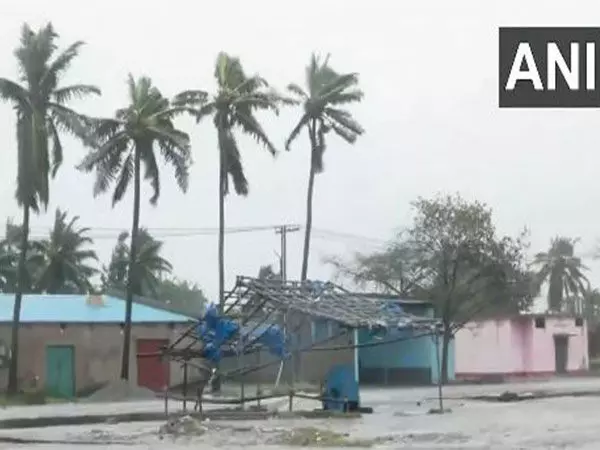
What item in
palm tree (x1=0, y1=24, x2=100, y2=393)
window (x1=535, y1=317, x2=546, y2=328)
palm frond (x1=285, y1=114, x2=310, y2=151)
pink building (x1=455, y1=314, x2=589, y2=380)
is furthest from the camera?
window (x1=535, y1=317, x2=546, y2=328)

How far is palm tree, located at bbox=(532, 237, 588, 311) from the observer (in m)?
102

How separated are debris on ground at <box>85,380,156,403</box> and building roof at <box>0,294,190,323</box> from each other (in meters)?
3.00

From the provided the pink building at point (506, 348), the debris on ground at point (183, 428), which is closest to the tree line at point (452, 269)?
the pink building at point (506, 348)

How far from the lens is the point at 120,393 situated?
4950 cm

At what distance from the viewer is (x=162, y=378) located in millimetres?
53500

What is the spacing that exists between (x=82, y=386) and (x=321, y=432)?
2851 centimetres

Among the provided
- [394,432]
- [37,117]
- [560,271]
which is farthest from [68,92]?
[560,271]

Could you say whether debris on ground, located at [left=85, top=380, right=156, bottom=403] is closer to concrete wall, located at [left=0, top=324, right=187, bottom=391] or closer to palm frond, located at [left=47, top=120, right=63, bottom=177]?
concrete wall, located at [left=0, top=324, right=187, bottom=391]

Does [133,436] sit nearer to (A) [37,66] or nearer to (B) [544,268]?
(A) [37,66]

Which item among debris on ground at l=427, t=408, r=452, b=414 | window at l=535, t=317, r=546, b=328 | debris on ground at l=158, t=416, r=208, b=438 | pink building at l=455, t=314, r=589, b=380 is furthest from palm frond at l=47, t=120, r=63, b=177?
window at l=535, t=317, r=546, b=328

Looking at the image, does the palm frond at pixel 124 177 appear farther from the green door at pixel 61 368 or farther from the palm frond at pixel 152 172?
the green door at pixel 61 368

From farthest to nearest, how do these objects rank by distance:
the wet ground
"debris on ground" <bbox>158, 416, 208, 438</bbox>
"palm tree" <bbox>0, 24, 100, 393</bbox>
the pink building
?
the pink building → "palm tree" <bbox>0, 24, 100, 393</bbox> → "debris on ground" <bbox>158, 416, 208, 438</bbox> → the wet ground

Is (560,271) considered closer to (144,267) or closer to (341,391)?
(144,267)

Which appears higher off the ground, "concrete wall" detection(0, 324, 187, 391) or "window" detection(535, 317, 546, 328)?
"window" detection(535, 317, 546, 328)
